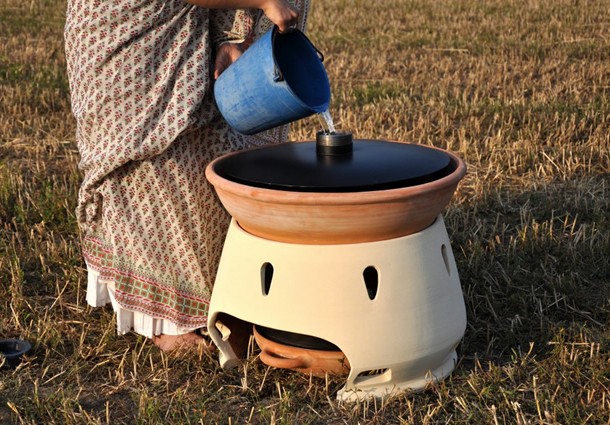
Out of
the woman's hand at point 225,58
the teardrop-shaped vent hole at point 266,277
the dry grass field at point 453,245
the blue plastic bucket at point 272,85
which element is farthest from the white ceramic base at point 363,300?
the woman's hand at point 225,58

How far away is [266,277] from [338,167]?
53 cm

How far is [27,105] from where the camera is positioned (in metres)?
6.74

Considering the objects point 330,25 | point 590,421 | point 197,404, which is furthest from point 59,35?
point 590,421

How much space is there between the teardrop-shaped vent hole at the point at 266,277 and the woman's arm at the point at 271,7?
2.44 ft

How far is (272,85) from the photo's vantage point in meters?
2.91

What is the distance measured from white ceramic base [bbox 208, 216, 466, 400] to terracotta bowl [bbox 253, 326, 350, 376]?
0.32 ft

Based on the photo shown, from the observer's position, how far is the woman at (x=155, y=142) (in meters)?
3.18

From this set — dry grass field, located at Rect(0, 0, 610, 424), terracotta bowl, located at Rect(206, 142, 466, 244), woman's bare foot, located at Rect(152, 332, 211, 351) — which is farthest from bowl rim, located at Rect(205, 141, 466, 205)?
woman's bare foot, located at Rect(152, 332, 211, 351)

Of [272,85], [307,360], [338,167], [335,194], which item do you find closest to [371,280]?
[307,360]

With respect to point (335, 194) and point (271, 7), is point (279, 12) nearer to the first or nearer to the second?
point (271, 7)

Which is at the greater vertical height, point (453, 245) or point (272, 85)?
point (272, 85)

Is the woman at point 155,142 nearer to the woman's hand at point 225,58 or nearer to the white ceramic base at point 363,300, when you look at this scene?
the woman's hand at point 225,58

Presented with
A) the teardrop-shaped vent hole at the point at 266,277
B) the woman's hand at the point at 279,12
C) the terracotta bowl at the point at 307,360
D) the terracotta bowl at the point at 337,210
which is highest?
the woman's hand at the point at 279,12

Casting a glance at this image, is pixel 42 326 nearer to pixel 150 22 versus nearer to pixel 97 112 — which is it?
pixel 97 112
